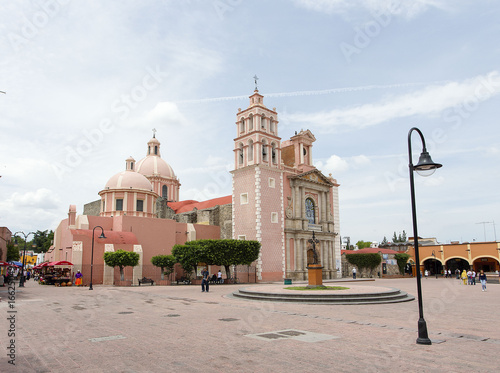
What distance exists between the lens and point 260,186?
117ft

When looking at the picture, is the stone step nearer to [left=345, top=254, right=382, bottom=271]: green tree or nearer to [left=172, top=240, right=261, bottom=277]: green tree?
[left=172, top=240, right=261, bottom=277]: green tree

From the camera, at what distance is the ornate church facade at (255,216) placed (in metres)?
35.1

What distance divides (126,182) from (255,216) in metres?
15.0

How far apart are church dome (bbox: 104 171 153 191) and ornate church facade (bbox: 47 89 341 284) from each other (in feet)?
0.36

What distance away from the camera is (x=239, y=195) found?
3759 cm

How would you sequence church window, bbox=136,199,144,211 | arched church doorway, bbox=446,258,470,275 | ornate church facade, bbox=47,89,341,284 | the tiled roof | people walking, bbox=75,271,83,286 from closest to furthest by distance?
people walking, bbox=75,271,83,286, ornate church facade, bbox=47,89,341,284, church window, bbox=136,199,144,211, the tiled roof, arched church doorway, bbox=446,258,470,275

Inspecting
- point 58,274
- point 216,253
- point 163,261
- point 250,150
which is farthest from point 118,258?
point 250,150

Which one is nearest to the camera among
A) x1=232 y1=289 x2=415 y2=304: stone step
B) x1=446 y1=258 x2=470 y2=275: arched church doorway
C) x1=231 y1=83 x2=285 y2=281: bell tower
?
x1=232 y1=289 x2=415 y2=304: stone step

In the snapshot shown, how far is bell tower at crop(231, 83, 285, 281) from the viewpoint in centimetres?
3541

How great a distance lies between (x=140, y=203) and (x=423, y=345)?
37255mm

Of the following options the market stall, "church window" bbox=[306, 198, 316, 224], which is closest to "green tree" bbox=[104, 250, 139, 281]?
the market stall

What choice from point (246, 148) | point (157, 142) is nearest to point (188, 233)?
point (246, 148)

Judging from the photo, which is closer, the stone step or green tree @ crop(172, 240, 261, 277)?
the stone step

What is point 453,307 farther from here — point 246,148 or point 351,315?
point 246,148
